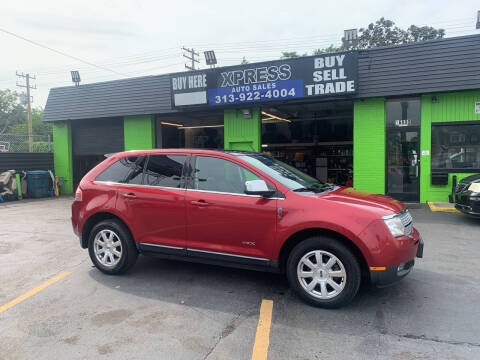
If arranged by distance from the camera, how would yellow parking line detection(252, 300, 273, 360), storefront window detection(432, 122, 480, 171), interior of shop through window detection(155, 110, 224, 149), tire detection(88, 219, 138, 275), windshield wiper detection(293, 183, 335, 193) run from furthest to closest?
interior of shop through window detection(155, 110, 224, 149) → storefront window detection(432, 122, 480, 171) → tire detection(88, 219, 138, 275) → windshield wiper detection(293, 183, 335, 193) → yellow parking line detection(252, 300, 273, 360)

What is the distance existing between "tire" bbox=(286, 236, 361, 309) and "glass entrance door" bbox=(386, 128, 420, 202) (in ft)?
27.3

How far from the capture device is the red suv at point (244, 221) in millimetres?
3652

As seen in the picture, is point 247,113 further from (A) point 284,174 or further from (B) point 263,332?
(B) point 263,332

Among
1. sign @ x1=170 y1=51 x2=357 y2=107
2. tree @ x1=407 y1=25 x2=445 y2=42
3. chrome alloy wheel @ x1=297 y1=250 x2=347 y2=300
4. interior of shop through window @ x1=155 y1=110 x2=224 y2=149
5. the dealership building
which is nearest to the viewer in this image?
chrome alloy wheel @ x1=297 y1=250 x2=347 y2=300

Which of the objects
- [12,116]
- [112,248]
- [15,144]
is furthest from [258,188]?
[12,116]

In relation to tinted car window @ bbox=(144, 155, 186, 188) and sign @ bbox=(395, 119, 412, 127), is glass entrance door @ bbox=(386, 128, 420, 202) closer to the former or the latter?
sign @ bbox=(395, 119, 412, 127)

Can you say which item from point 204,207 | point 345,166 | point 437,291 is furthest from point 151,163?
point 345,166

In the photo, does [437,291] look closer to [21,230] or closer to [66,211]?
[21,230]

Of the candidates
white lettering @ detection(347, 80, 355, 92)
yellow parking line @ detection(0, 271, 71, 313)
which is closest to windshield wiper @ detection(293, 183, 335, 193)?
yellow parking line @ detection(0, 271, 71, 313)

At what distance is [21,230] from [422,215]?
9.74 meters

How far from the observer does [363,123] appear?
11320 mm

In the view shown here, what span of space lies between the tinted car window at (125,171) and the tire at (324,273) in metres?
2.41

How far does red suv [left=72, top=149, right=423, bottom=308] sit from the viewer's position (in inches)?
144

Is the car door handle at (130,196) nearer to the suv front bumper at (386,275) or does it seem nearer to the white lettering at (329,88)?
the suv front bumper at (386,275)
